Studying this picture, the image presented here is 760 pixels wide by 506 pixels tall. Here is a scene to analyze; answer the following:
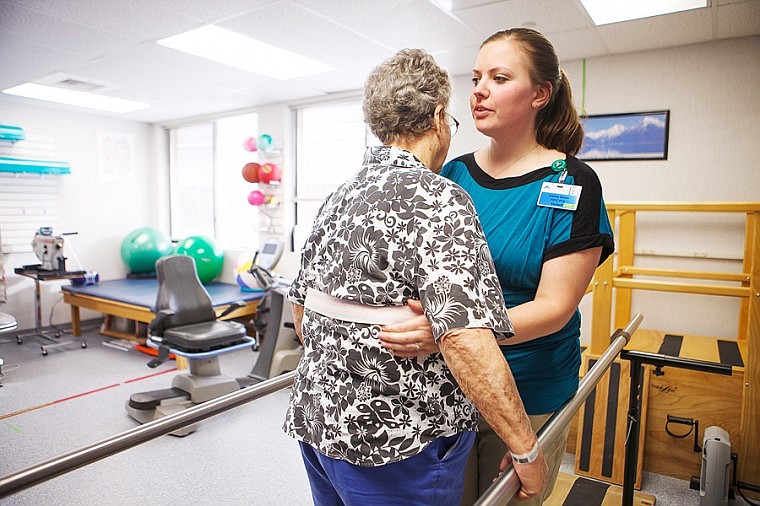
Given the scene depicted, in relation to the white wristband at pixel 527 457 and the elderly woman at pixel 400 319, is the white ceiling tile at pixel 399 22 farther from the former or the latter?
the white wristband at pixel 527 457

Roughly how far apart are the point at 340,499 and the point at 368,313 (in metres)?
0.44

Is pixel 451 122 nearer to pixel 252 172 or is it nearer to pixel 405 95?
pixel 405 95

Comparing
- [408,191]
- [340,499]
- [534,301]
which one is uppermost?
[408,191]

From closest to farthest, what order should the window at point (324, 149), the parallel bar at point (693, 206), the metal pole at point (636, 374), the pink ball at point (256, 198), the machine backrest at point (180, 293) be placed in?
the metal pole at point (636, 374), the parallel bar at point (693, 206), the machine backrest at point (180, 293), the window at point (324, 149), the pink ball at point (256, 198)

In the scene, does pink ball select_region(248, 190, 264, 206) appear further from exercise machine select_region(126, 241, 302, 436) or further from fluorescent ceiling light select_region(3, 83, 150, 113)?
exercise machine select_region(126, 241, 302, 436)

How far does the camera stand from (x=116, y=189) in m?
7.21

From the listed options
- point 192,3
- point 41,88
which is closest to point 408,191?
point 192,3

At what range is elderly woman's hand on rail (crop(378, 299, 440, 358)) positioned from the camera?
0.88 metres

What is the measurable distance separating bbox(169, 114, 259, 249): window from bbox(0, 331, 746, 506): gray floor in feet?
8.39

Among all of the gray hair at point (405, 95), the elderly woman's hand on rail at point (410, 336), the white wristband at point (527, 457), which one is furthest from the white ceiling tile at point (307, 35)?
the white wristband at point (527, 457)

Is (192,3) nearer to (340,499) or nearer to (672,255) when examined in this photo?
(340,499)

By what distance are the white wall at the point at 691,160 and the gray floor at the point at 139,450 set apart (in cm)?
136

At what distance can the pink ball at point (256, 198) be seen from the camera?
6.18m

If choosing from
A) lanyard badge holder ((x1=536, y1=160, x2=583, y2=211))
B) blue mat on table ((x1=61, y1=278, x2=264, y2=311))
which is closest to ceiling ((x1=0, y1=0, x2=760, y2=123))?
blue mat on table ((x1=61, y1=278, x2=264, y2=311))
